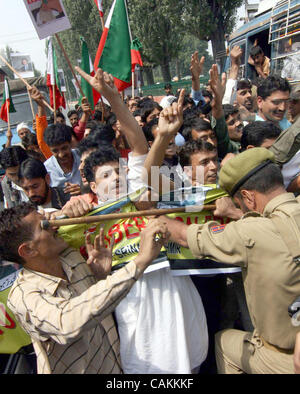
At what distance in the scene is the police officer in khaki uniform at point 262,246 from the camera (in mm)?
1364

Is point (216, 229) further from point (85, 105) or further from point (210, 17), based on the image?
point (210, 17)

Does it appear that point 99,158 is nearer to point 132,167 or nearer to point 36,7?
point 132,167

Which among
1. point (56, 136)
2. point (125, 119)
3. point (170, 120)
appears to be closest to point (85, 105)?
point (56, 136)

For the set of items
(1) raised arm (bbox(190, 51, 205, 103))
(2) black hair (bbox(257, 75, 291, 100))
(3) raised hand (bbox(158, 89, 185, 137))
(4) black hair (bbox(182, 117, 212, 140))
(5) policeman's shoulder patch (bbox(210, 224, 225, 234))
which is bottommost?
(5) policeman's shoulder patch (bbox(210, 224, 225, 234))

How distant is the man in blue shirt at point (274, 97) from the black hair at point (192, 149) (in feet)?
4.12

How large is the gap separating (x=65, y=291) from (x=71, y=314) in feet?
0.94

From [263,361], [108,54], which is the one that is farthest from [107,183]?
A: [108,54]

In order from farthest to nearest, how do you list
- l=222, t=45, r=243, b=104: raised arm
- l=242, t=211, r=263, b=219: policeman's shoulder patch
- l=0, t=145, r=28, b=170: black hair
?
l=222, t=45, r=243, b=104: raised arm
l=0, t=145, r=28, b=170: black hair
l=242, t=211, r=263, b=219: policeman's shoulder patch

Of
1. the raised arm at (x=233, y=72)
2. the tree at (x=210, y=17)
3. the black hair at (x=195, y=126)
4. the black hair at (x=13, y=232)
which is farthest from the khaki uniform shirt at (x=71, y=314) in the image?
the tree at (x=210, y=17)

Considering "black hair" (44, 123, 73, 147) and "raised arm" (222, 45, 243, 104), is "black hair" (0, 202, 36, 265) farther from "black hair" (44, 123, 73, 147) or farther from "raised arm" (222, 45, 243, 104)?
"raised arm" (222, 45, 243, 104)

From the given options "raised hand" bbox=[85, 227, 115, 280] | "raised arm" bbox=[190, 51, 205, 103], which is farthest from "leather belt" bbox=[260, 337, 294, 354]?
"raised arm" bbox=[190, 51, 205, 103]

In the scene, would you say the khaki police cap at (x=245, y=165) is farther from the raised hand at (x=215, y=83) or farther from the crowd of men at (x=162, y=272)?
the raised hand at (x=215, y=83)

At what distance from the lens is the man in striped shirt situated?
1276 millimetres

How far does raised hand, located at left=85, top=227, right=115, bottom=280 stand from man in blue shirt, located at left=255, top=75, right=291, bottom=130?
2.29 m
